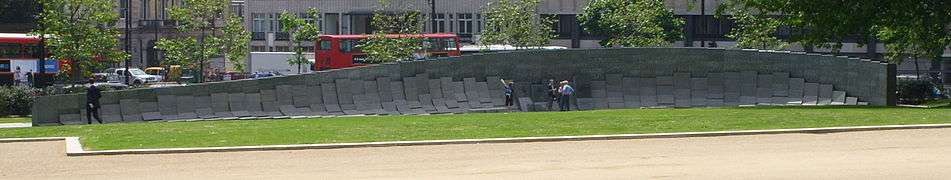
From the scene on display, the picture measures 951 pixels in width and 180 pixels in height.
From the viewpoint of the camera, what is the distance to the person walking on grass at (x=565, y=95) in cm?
4269

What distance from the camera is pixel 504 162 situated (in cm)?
2095

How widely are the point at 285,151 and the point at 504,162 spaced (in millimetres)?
3935

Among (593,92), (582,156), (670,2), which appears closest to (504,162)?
(582,156)

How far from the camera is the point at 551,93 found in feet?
147

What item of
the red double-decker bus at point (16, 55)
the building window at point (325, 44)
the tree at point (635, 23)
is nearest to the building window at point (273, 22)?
the building window at point (325, 44)

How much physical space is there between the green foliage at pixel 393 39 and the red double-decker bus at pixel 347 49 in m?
0.66

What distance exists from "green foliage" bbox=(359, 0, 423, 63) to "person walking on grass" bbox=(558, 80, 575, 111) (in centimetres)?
3034

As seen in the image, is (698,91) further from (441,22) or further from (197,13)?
(441,22)

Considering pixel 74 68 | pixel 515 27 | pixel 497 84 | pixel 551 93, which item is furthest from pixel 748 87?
pixel 515 27

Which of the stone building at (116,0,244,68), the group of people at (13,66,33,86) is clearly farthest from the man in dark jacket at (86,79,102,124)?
the stone building at (116,0,244,68)

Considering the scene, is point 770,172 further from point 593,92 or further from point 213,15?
point 213,15

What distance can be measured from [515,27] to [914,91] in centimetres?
3493

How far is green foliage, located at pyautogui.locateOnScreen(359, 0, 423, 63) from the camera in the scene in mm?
75250

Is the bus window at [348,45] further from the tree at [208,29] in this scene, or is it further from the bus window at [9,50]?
the bus window at [9,50]
